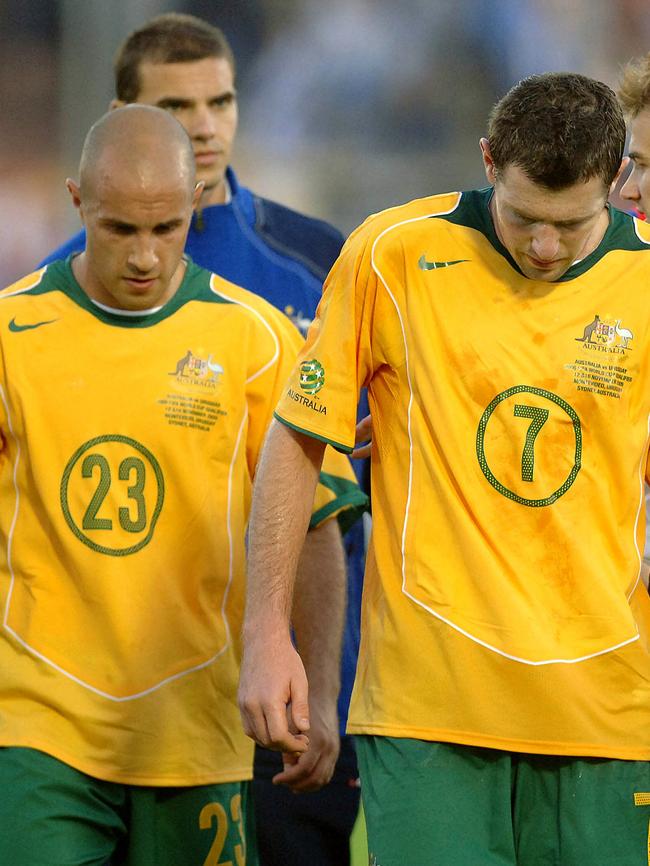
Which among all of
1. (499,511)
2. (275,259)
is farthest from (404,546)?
(275,259)

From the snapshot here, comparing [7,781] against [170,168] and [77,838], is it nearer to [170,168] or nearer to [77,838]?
[77,838]

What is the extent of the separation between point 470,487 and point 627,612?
0.39 metres

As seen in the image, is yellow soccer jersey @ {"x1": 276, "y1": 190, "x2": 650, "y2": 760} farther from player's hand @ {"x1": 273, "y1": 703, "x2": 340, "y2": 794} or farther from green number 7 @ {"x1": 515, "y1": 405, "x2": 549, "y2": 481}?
player's hand @ {"x1": 273, "y1": 703, "x2": 340, "y2": 794}

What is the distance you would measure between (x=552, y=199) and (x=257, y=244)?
8.28 feet

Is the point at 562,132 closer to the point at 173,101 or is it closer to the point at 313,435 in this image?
the point at 313,435

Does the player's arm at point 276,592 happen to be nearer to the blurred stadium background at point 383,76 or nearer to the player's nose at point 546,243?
the player's nose at point 546,243

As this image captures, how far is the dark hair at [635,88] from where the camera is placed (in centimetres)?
402

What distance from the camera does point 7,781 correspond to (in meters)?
3.64

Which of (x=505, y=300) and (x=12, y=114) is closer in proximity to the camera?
(x=505, y=300)

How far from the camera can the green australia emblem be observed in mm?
3121

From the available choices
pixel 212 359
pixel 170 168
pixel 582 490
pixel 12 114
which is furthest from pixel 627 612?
pixel 12 114

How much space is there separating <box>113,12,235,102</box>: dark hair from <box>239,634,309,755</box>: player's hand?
313cm

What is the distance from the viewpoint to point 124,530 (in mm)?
3777

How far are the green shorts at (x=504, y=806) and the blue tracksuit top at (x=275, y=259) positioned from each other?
6.77 feet
